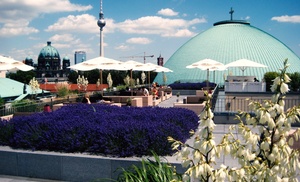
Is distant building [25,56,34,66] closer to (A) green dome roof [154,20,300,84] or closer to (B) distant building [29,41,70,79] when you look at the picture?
(B) distant building [29,41,70,79]

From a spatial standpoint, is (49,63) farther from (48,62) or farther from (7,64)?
(7,64)

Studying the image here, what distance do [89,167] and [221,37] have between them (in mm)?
66992

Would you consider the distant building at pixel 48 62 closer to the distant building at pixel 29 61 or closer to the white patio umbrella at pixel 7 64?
the distant building at pixel 29 61

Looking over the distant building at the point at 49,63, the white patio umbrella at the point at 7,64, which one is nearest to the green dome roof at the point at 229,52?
the white patio umbrella at the point at 7,64

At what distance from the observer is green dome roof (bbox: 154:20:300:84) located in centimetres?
6316

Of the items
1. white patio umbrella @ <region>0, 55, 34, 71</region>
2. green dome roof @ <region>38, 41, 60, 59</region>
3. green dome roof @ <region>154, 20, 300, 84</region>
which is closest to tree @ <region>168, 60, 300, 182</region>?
white patio umbrella @ <region>0, 55, 34, 71</region>

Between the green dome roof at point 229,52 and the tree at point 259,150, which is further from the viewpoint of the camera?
the green dome roof at point 229,52

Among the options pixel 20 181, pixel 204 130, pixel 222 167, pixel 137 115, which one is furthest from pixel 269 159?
pixel 137 115

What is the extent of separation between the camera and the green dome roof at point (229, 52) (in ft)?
207

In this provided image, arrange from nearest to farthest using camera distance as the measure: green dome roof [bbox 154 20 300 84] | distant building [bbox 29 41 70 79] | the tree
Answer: the tree
green dome roof [bbox 154 20 300 84]
distant building [bbox 29 41 70 79]

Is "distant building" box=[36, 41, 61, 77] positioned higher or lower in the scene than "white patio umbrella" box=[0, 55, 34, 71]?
higher

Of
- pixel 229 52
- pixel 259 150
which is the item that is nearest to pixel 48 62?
pixel 229 52

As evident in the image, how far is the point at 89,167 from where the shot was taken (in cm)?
624

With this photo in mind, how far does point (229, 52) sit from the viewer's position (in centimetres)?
6512
